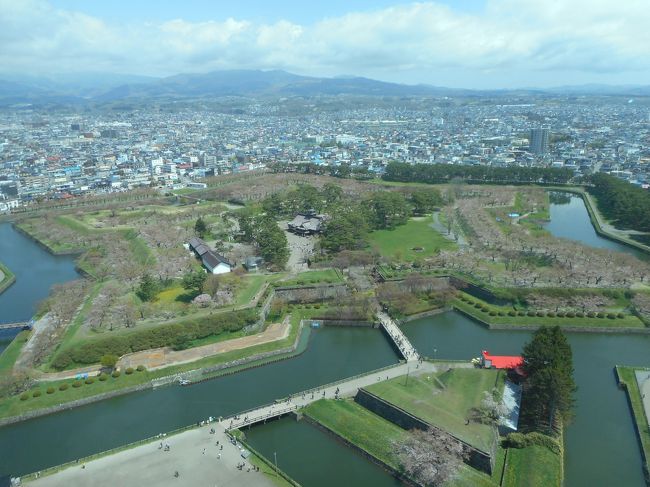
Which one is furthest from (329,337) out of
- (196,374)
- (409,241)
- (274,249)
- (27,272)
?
(27,272)

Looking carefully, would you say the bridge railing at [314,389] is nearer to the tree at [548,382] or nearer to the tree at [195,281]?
the tree at [548,382]

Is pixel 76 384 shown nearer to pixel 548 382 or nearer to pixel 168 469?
pixel 168 469

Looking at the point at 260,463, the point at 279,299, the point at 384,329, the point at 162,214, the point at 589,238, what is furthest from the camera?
the point at 162,214

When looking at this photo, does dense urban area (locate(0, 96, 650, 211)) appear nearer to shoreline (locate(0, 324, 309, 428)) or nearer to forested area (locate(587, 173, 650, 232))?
forested area (locate(587, 173, 650, 232))

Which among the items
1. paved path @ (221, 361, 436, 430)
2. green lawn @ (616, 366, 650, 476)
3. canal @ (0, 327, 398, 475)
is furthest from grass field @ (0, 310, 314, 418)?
green lawn @ (616, 366, 650, 476)

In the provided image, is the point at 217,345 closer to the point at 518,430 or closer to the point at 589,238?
the point at 518,430

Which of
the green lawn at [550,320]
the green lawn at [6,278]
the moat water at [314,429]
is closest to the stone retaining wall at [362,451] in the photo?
the moat water at [314,429]

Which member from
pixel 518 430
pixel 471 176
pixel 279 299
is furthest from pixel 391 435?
pixel 471 176
